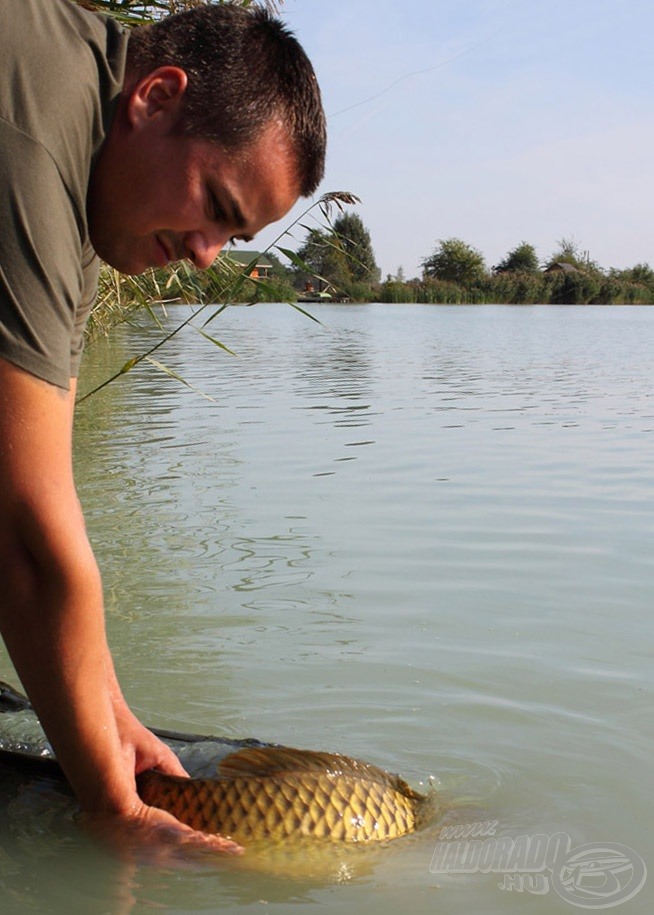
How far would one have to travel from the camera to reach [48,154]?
172cm

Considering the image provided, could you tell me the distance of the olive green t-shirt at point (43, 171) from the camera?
1.69 metres

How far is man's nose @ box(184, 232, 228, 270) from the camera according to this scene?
212cm

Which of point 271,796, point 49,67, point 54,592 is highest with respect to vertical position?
point 49,67

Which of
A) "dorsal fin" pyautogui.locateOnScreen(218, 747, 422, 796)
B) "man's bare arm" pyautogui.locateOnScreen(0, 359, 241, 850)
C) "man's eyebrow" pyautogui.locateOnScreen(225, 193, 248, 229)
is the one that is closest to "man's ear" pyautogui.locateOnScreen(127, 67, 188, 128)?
"man's eyebrow" pyautogui.locateOnScreen(225, 193, 248, 229)

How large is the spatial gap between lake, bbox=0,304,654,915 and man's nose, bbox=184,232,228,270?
130 centimetres

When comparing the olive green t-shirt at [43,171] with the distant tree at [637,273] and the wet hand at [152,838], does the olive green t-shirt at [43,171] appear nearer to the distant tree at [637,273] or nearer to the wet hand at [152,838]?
the wet hand at [152,838]

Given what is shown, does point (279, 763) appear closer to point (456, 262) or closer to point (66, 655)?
point (66, 655)

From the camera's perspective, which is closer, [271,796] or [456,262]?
[271,796]

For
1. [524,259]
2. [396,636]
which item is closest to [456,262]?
[524,259]

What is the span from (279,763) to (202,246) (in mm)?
1126

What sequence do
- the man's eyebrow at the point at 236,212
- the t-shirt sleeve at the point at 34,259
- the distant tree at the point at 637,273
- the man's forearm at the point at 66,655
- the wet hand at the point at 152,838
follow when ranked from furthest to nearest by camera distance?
the distant tree at the point at 637,273, the wet hand at the point at 152,838, the man's eyebrow at the point at 236,212, the man's forearm at the point at 66,655, the t-shirt sleeve at the point at 34,259

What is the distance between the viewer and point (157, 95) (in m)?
1.98

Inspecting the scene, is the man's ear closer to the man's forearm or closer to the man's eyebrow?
the man's eyebrow

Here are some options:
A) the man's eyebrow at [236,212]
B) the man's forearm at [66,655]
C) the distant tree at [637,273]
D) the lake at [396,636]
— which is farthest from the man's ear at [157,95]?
the distant tree at [637,273]
